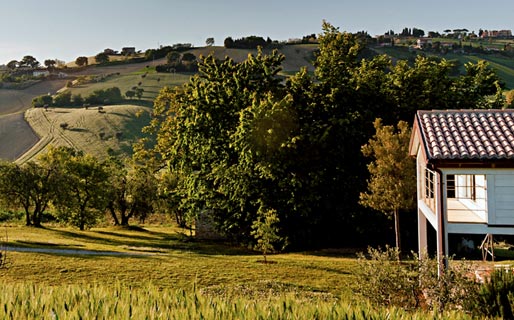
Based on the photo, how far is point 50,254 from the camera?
2330 cm

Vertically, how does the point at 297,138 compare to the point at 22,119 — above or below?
below

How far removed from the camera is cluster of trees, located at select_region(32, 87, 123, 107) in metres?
111

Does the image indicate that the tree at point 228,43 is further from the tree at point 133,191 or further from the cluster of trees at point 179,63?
the tree at point 133,191

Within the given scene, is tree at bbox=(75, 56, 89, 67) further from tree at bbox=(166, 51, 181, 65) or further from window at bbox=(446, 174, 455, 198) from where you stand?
window at bbox=(446, 174, 455, 198)

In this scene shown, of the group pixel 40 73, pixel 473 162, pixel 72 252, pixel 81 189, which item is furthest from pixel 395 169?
pixel 40 73

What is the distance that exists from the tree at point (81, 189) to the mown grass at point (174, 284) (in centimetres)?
263

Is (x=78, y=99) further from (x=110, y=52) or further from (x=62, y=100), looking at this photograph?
(x=110, y=52)

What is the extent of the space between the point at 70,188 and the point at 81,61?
13409cm

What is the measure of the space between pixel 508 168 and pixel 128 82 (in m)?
123

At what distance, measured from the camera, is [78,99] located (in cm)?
11150

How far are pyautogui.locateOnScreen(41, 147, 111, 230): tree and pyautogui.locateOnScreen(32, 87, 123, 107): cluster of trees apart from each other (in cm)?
7375

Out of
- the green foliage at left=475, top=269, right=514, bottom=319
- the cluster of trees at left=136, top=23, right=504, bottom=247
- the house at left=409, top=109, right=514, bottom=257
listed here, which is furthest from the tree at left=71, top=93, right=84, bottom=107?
the green foliage at left=475, top=269, right=514, bottom=319

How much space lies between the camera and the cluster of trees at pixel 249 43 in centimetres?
14025

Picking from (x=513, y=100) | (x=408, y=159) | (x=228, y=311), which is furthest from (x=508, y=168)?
(x=513, y=100)
